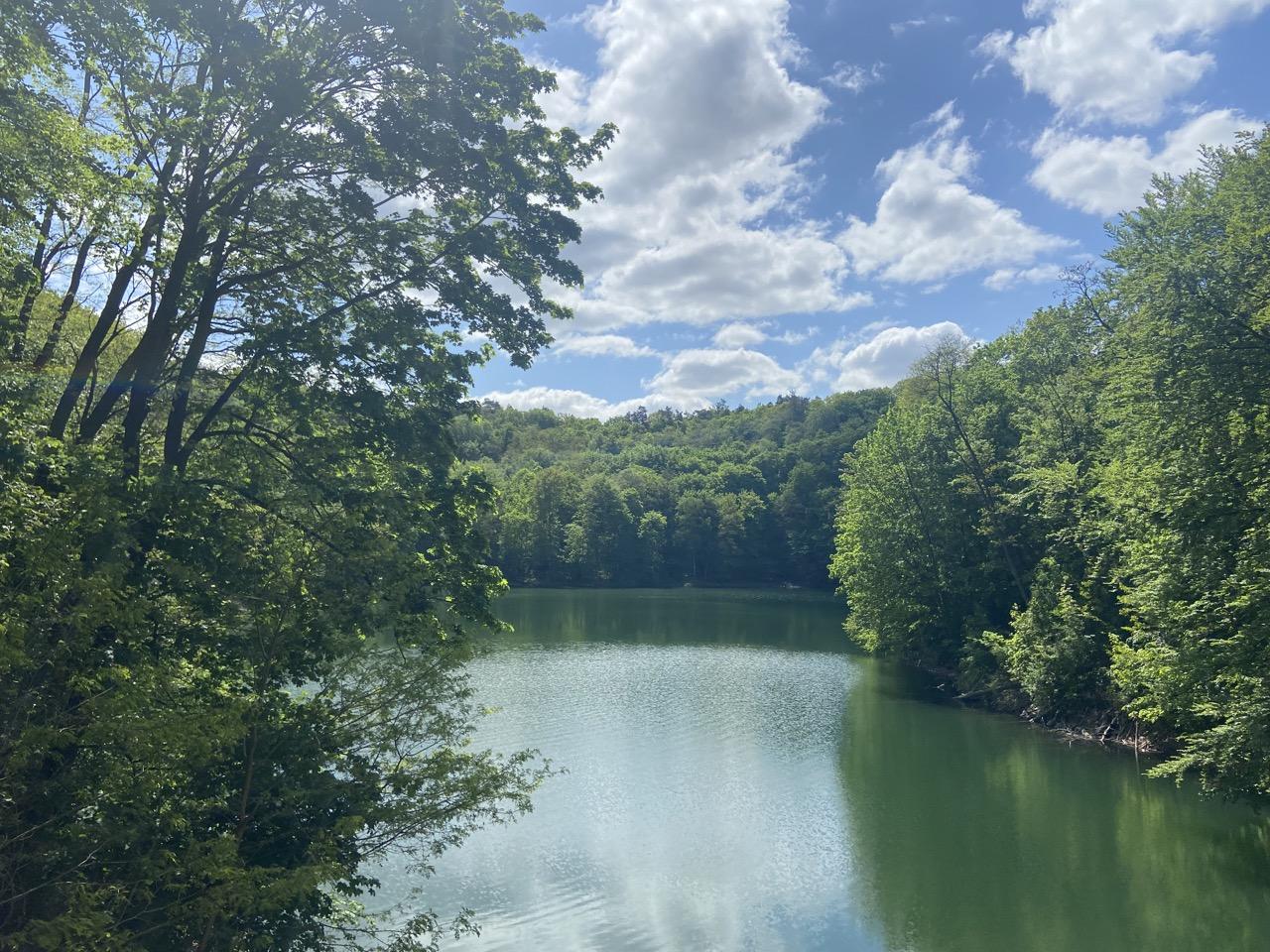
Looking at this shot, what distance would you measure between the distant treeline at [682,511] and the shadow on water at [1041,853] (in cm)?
5207

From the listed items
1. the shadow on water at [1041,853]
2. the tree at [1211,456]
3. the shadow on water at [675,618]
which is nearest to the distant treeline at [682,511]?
the shadow on water at [675,618]

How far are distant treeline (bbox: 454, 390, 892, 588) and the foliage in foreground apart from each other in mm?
60301

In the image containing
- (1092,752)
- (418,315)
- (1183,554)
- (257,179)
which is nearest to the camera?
(257,179)

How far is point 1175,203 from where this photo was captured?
16.9 meters

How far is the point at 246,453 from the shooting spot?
873cm

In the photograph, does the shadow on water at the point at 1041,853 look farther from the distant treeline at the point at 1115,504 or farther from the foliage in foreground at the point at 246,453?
the foliage in foreground at the point at 246,453

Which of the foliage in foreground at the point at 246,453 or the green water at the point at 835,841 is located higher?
the foliage in foreground at the point at 246,453

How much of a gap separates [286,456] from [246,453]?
40 centimetres

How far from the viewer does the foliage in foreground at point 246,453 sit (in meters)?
5.88

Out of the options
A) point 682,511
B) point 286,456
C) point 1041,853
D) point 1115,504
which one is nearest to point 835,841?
point 1041,853

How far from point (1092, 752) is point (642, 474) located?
69.8m

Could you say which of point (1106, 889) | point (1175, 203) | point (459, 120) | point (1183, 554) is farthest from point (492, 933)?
point (1175, 203)

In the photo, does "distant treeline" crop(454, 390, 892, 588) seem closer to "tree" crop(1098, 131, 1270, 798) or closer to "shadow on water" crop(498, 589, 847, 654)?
"shadow on water" crop(498, 589, 847, 654)

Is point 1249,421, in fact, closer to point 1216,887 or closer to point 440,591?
point 1216,887
